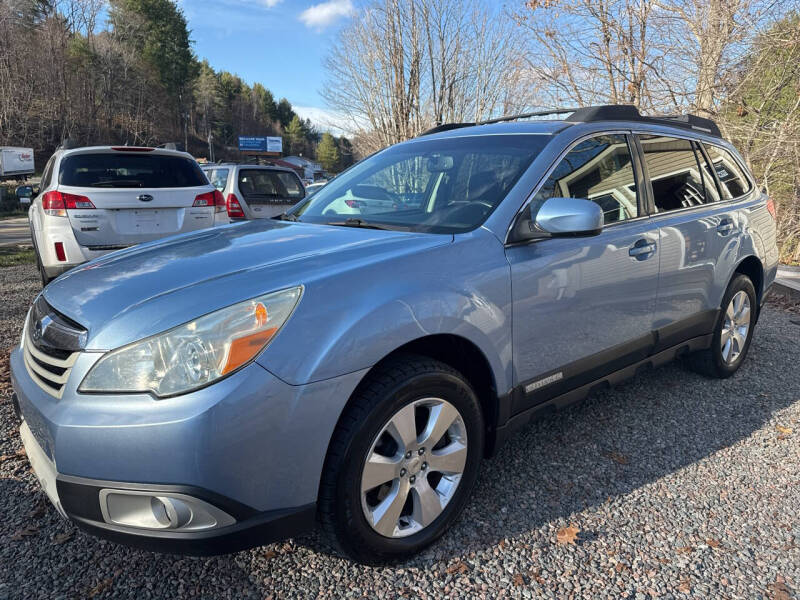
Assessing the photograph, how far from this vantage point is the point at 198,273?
2.07 m

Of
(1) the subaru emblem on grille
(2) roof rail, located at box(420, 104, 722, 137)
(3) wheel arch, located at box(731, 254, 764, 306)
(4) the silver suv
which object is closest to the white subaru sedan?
(4) the silver suv

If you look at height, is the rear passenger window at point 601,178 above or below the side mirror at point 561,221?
above

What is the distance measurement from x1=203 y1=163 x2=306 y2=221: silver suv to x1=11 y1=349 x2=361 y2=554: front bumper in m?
7.33

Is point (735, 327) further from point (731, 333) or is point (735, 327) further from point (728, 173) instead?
point (728, 173)

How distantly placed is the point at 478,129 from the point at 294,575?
8.29 ft

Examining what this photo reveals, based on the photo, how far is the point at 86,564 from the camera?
2.16m

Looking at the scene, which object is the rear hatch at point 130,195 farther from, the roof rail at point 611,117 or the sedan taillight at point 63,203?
the roof rail at point 611,117

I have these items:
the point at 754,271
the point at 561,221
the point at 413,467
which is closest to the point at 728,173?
the point at 754,271

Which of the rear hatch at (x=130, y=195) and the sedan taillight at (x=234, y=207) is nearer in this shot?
the rear hatch at (x=130, y=195)

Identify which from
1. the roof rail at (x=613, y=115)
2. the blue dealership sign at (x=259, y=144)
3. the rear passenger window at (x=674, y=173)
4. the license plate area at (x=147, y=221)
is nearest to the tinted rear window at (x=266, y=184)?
the license plate area at (x=147, y=221)

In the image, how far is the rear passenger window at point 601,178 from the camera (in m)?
2.73

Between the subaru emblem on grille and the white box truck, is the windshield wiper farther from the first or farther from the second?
the white box truck

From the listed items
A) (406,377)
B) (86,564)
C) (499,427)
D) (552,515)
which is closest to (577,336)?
(499,427)

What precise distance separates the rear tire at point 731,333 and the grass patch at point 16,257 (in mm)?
10088
